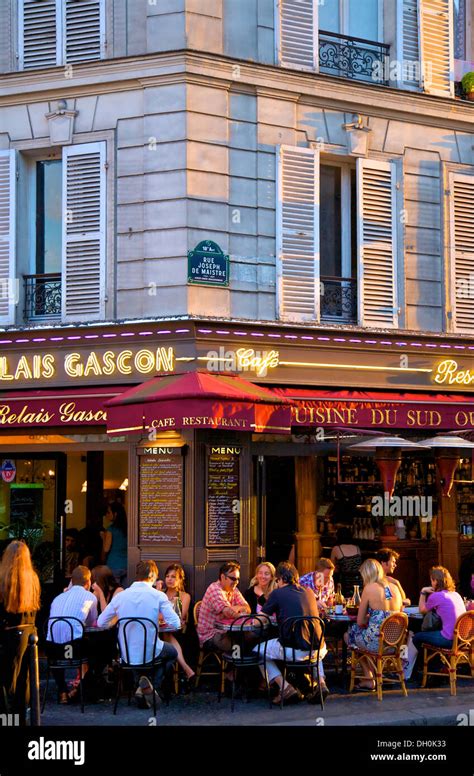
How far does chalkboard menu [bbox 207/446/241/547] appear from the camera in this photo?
492 inches

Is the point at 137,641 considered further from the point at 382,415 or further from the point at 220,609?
the point at 382,415

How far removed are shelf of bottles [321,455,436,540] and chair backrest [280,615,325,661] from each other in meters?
4.39

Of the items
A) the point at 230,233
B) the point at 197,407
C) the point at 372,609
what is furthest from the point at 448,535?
the point at 230,233

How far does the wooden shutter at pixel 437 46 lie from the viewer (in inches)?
569

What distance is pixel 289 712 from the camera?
33.4 ft

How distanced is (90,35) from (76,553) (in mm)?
6491

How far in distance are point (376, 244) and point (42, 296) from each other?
427 cm

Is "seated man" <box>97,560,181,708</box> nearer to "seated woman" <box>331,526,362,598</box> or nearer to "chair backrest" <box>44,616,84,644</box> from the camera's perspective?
"chair backrest" <box>44,616,84,644</box>

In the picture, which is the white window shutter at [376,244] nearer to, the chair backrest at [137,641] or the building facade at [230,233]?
the building facade at [230,233]

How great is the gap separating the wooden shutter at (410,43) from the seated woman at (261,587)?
Answer: 667cm

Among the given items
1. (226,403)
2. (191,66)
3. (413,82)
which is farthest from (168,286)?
(413,82)

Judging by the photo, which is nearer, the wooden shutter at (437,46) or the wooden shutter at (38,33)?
the wooden shutter at (38,33)

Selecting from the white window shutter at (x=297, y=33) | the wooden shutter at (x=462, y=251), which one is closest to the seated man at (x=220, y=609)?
the wooden shutter at (x=462, y=251)

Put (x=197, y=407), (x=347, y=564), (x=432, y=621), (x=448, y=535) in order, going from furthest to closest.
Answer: (x=448, y=535) → (x=347, y=564) → (x=197, y=407) → (x=432, y=621)
